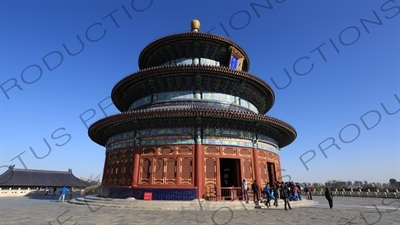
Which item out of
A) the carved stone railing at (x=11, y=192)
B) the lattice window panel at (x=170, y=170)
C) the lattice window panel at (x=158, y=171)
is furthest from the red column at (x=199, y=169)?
the carved stone railing at (x=11, y=192)

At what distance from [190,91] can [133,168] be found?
696 cm

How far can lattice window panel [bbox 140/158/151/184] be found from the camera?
15078mm

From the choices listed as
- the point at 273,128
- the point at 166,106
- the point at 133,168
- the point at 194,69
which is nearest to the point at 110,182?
the point at 133,168

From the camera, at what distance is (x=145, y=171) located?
50.1 ft

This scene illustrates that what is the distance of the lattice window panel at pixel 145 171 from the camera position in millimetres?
15078

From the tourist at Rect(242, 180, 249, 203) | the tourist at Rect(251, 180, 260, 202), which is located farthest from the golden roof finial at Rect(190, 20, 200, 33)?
the tourist at Rect(251, 180, 260, 202)

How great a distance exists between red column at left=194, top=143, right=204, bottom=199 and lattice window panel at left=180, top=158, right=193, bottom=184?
35 cm

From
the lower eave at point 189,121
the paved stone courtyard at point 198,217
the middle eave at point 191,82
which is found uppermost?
the middle eave at point 191,82

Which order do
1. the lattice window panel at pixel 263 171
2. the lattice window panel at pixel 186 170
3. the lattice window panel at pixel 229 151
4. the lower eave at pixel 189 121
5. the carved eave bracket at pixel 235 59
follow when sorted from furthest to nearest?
the carved eave bracket at pixel 235 59
the lattice window panel at pixel 263 171
the lattice window panel at pixel 229 151
the lattice window panel at pixel 186 170
the lower eave at pixel 189 121

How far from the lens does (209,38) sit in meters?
20.1

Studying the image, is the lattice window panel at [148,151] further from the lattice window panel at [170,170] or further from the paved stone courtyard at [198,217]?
the paved stone courtyard at [198,217]

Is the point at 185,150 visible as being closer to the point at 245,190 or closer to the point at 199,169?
the point at 199,169

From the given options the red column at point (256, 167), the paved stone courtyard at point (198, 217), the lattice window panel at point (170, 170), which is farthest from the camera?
the red column at point (256, 167)

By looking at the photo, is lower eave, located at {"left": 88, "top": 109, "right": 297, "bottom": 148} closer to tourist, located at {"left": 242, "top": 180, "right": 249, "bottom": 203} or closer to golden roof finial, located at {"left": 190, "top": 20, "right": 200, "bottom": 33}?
tourist, located at {"left": 242, "top": 180, "right": 249, "bottom": 203}
